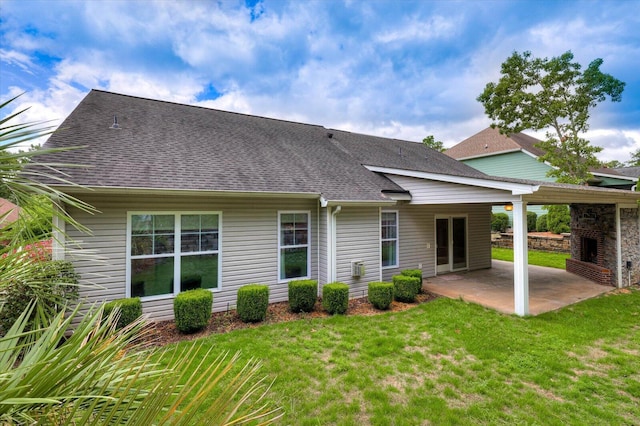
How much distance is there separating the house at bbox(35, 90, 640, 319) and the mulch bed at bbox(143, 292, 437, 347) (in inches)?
13.3

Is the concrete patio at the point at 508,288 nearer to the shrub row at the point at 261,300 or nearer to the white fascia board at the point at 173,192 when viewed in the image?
the shrub row at the point at 261,300

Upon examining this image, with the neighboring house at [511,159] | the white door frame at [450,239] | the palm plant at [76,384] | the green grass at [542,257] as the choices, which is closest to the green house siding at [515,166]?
the neighboring house at [511,159]

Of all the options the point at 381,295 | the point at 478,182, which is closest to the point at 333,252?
the point at 381,295

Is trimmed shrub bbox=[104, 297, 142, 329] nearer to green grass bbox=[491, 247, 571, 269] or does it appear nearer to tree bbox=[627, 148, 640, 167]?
green grass bbox=[491, 247, 571, 269]

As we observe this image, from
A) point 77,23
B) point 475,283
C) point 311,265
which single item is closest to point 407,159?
point 475,283

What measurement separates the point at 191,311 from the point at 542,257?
15.6 m

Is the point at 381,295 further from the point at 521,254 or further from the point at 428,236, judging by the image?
the point at 428,236

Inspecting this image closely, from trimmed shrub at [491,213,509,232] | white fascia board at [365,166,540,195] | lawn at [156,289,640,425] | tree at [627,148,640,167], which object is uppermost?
tree at [627,148,640,167]

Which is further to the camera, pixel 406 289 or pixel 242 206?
pixel 406 289

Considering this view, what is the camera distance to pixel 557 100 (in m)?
13.3

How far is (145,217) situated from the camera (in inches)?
232

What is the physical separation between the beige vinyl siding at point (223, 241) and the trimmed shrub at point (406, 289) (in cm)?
217

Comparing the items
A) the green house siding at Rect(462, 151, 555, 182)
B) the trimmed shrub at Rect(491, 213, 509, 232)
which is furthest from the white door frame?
the green house siding at Rect(462, 151, 555, 182)

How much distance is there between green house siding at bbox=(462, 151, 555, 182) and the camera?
59.3 feet
